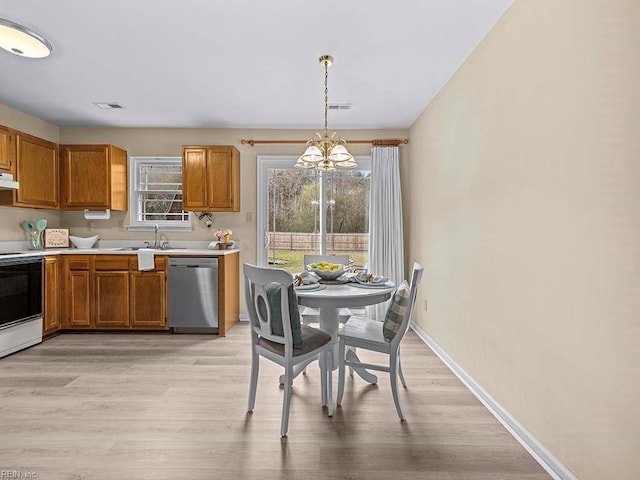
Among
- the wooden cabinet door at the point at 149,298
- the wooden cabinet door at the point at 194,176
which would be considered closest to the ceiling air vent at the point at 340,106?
the wooden cabinet door at the point at 194,176

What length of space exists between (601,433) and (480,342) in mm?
1156

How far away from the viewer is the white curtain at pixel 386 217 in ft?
15.6

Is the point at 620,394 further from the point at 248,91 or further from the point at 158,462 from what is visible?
the point at 248,91

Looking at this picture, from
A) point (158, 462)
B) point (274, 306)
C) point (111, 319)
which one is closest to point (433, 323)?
point (274, 306)

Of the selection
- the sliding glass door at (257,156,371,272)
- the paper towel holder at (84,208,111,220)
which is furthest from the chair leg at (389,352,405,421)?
the paper towel holder at (84,208,111,220)

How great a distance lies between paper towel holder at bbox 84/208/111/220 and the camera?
4.75 metres

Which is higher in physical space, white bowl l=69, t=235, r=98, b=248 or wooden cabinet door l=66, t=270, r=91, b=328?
white bowl l=69, t=235, r=98, b=248

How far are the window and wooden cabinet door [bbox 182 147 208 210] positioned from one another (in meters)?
0.47

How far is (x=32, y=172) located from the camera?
4.10 m

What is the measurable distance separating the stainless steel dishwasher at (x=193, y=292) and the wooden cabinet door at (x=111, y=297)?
53 cm

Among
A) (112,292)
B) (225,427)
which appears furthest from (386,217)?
(112,292)

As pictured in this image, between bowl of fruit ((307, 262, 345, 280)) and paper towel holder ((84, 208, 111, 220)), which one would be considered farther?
paper towel holder ((84, 208, 111, 220))

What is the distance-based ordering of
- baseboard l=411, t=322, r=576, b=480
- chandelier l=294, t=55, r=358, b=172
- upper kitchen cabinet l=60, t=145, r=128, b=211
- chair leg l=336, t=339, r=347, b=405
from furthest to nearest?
1. upper kitchen cabinet l=60, t=145, r=128, b=211
2. chandelier l=294, t=55, r=358, b=172
3. chair leg l=336, t=339, r=347, b=405
4. baseboard l=411, t=322, r=576, b=480

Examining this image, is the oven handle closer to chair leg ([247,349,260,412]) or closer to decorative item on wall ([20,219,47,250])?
decorative item on wall ([20,219,47,250])
